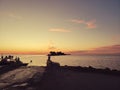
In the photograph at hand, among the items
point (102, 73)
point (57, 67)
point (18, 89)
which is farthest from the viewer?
point (57, 67)

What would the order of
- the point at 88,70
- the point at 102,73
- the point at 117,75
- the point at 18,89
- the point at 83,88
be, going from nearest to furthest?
the point at 18,89 < the point at 83,88 < the point at 117,75 < the point at 102,73 < the point at 88,70

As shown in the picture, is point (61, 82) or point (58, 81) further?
point (58, 81)

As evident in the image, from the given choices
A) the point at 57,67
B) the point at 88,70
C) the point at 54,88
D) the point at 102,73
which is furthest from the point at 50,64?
the point at 54,88

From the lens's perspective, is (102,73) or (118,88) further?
(102,73)

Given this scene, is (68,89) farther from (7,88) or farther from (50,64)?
(50,64)

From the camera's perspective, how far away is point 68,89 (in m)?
16.6

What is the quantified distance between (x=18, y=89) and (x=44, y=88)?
6.87 feet

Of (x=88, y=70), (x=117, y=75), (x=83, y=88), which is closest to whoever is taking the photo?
(x=83, y=88)

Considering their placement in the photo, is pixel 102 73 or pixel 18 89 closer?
pixel 18 89

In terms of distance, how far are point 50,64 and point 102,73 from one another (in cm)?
984

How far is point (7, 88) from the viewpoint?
16422 millimetres

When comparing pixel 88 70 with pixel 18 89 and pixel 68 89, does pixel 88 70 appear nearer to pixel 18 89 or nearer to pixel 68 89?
pixel 68 89

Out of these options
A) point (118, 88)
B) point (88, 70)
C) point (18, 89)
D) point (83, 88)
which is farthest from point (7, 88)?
point (88, 70)

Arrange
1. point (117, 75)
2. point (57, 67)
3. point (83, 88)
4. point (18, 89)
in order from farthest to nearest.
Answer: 1. point (57, 67)
2. point (117, 75)
3. point (83, 88)
4. point (18, 89)
